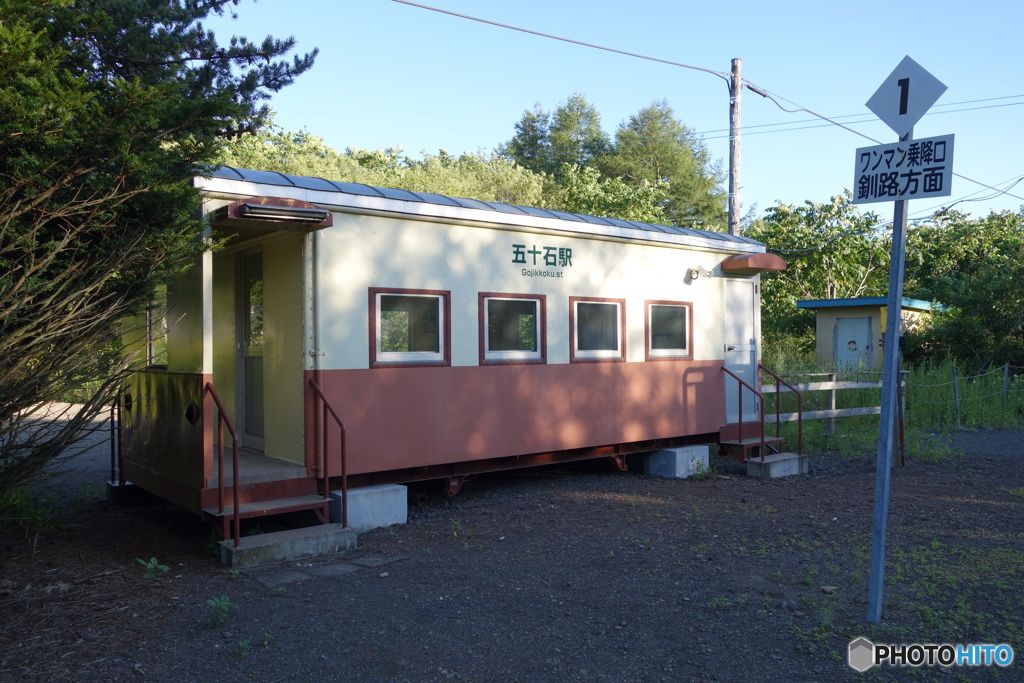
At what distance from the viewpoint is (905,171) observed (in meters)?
4.52

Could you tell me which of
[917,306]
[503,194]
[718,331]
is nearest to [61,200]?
[718,331]

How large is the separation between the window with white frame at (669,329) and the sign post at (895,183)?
5253 mm

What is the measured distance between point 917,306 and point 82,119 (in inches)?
836

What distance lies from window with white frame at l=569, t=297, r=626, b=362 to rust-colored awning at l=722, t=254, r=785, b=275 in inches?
75.8

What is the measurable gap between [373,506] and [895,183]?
16.4 ft

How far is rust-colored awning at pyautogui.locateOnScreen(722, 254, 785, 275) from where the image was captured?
1052 cm

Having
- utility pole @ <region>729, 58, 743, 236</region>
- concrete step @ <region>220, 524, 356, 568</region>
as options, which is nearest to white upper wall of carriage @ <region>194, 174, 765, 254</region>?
concrete step @ <region>220, 524, 356, 568</region>

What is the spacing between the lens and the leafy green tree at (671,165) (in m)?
43.1

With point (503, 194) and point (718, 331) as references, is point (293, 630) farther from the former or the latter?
point (503, 194)

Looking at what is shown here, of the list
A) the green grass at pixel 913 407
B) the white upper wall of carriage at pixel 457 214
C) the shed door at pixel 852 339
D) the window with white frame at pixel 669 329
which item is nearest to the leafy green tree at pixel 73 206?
the white upper wall of carriage at pixel 457 214

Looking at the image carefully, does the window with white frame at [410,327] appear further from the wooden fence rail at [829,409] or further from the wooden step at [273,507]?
the wooden fence rail at [829,409]

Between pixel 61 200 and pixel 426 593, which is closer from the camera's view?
pixel 61 200

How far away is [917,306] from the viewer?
69.9 ft

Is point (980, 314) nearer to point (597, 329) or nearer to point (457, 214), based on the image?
point (597, 329)
